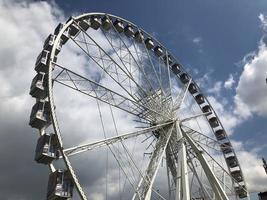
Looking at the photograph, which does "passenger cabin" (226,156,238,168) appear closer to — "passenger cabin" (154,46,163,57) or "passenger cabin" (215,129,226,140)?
"passenger cabin" (215,129,226,140)

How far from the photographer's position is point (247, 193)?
30.8 meters

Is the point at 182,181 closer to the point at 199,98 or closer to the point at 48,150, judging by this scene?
the point at 48,150

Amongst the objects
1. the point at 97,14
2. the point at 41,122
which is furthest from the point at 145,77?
the point at 41,122

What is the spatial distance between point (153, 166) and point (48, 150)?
21.6 feet

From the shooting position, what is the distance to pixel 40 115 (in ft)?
58.0

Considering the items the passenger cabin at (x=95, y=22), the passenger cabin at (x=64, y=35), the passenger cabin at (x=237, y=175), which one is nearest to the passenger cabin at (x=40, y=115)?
the passenger cabin at (x=64, y=35)

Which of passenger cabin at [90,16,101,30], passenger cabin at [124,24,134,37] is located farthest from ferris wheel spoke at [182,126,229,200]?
passenger cabin at [90,16,101,30]

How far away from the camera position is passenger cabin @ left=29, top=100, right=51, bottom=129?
57.5ft

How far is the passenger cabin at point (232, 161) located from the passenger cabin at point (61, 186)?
797 inches

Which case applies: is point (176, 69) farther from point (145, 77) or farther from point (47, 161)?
point (47, 161)

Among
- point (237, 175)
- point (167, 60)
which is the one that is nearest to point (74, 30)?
point (167, 60)

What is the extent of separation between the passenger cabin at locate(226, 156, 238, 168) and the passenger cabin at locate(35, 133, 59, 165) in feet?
66.6

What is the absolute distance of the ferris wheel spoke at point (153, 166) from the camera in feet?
59.8

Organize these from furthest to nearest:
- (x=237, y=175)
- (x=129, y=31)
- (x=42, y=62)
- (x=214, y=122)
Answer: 1. (x=214, y=122)
2. (x=237, y=175)
3. (x=129, y=31)
4. (x=42, y=62)
